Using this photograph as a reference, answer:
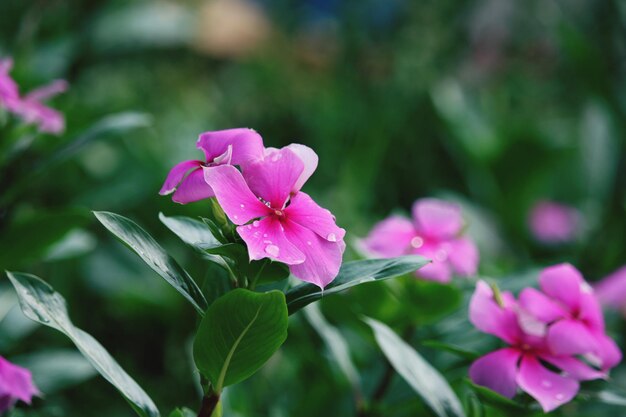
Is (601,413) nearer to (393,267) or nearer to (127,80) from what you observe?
(393,267)

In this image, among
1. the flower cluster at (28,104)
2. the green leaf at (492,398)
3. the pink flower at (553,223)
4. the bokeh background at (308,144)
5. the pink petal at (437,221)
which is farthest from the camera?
the pink flower at (553,223)

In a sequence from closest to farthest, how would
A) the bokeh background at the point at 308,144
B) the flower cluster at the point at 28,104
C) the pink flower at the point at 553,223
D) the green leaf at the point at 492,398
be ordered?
the green leaf at the point at 492,398 < the flower cluster at the point at 28,104 < the bokeh background at the point at 308,144 < the pink flower at the point at 553,223

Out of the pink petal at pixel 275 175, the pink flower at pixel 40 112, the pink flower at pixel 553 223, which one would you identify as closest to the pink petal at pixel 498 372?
the pink petal at pixel 275 175

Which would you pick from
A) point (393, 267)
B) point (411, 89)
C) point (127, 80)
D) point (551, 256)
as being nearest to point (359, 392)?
point (393, 267)

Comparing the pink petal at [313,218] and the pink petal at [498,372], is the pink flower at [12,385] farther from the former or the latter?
the pink petal at [498,372]

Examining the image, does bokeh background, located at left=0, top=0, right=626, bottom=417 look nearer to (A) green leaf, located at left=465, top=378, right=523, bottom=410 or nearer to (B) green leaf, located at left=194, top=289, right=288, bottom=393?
(A) green leaf, located at left=465, top=378, right=523, bottom=410

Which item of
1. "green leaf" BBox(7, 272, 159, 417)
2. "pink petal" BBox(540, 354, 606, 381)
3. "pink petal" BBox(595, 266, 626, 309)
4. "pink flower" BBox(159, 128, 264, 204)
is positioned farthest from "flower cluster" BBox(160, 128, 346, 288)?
"pink petal" BBox(595, 266, 626, 309)
